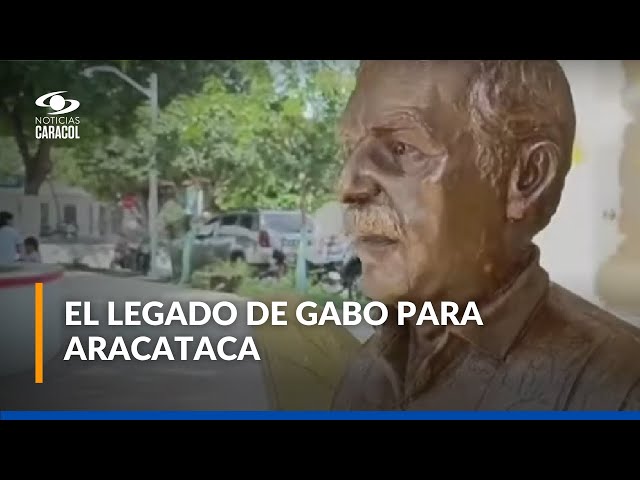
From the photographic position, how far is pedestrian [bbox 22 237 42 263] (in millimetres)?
4293

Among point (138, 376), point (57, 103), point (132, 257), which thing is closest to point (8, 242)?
point (132, 257)

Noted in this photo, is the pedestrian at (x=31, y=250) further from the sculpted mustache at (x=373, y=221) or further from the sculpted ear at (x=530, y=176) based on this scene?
the sculpted ear at (x=530, y=176)

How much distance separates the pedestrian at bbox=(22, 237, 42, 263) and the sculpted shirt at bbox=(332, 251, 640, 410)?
163 cm

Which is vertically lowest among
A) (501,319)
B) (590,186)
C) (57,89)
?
(501,319)

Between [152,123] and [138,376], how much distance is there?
1.18 meters

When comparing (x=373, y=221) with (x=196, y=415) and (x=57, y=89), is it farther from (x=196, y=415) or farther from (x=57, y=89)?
(x=57, y=89)

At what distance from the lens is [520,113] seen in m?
4.12

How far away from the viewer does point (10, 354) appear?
4.30m

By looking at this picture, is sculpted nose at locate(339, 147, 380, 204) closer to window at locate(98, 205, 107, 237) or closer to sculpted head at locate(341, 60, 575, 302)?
sculpted head at locate(341, 60, 575, 302)

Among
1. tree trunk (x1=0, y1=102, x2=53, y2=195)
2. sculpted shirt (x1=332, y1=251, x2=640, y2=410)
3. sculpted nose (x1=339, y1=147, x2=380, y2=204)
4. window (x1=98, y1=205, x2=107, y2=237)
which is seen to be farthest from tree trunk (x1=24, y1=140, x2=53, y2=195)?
sculpted shirt (x1=332, y1=251, x2=640, y2=410)
